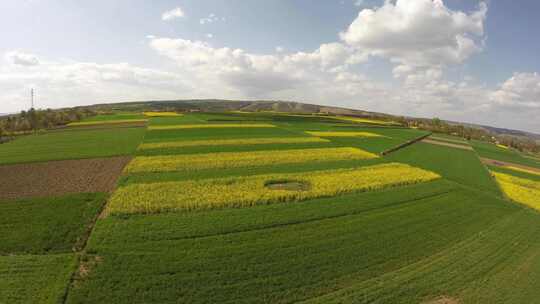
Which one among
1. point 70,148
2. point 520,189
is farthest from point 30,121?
point 520,189

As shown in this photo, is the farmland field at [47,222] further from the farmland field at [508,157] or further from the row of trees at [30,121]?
the farmland field at [508,157]

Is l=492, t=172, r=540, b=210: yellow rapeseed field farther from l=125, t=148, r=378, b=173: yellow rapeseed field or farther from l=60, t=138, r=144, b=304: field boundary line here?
l=60, t=138, r=144, b=304: field boundary line

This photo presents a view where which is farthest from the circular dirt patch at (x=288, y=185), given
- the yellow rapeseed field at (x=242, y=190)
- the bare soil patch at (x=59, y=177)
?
the bare soil patch at (x=59, y=177)

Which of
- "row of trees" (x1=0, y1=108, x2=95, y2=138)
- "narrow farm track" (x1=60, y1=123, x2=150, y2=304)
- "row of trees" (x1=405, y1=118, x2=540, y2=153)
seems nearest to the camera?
"narrow farm track" (x1=60, y1=123, x2=150, y2=304)

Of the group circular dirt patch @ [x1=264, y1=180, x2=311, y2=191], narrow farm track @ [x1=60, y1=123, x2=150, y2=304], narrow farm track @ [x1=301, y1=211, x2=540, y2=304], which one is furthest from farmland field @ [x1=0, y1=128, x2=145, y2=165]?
narrow farm track @ [x1=301, y1=211, x2=540, y2=304]

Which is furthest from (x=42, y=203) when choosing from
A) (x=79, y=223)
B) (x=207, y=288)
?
(x=207, y=288)
